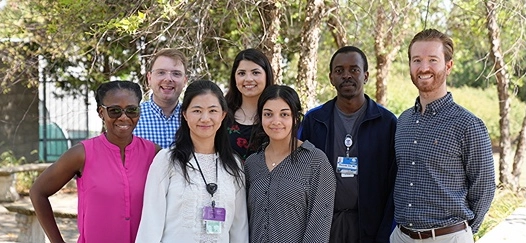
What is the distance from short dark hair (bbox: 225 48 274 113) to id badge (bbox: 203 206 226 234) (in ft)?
3.29

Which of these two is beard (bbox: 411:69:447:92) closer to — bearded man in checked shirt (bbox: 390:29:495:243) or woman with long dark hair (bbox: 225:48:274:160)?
bearded man in checked shirt (bbox: 390:29:495:243)

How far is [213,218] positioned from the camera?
127 inches

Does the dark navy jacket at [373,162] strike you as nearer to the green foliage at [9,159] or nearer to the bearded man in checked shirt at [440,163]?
the bearded man in checked shirt at [440,163]

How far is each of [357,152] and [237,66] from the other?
0.89 m

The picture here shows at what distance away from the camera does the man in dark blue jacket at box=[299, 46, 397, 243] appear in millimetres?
3791

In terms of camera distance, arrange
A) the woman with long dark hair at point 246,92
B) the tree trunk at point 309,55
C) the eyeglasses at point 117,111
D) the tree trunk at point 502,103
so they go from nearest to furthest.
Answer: the eyeglasses at point 117,111, the woman with long dark hair at point 246,92, the tree trunk at point 309,55, the tree trunk at point 502,103

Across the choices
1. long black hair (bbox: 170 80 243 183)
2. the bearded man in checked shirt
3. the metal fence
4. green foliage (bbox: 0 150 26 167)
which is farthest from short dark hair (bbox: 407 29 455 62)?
green foliage (bbox: 0 150 26 167)

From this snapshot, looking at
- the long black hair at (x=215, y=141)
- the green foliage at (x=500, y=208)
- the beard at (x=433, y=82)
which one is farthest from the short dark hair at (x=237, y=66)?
the green foliage at (x=500, y=208)

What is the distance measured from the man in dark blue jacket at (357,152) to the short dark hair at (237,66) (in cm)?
40

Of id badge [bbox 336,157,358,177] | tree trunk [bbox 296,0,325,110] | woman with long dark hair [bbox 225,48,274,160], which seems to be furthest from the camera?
tree trunk [bbox 296,0,325,110]

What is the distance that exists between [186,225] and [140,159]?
0.41 meters

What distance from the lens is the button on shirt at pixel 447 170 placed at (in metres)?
3.43

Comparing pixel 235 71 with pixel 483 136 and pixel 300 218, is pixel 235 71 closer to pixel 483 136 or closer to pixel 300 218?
pixel 300 218

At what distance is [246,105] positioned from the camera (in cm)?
414
